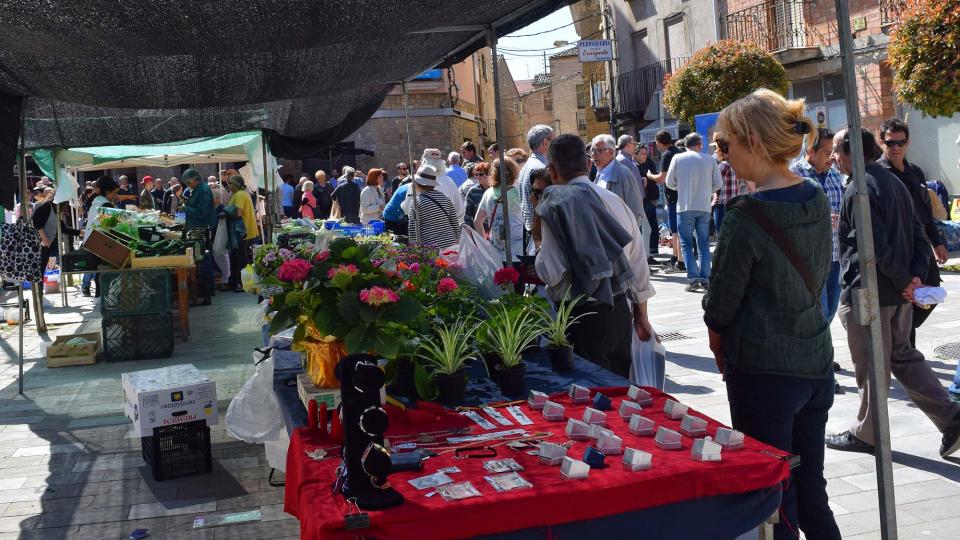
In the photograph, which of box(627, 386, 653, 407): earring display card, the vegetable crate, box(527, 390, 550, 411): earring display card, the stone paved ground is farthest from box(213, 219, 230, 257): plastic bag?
box(627, 386, 653, 407): earring display card

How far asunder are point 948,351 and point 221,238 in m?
10.3

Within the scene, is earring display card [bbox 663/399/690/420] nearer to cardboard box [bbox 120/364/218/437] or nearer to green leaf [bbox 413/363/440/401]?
green leaf [bbox 413/363/440/401]

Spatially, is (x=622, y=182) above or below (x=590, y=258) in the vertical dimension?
above

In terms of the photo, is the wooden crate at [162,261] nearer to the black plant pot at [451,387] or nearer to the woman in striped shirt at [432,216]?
the woman in striped shirt at [432,216]

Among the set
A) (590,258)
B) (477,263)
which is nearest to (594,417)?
(590,258)

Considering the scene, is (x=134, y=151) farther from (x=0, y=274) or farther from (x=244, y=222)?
(x=0, y=274)

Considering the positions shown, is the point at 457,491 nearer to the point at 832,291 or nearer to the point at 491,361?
the point at 491,361

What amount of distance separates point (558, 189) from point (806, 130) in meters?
1.63

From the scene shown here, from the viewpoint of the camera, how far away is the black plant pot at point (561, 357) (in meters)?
4.13

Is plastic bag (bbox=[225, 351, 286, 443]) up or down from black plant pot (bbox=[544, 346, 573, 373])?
down

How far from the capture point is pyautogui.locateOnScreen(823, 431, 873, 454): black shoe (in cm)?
498

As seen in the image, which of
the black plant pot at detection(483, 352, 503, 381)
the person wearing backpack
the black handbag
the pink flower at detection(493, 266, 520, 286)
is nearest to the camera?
the black plant pot at detection(483, 352, 503, 381)

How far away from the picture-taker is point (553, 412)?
330cm

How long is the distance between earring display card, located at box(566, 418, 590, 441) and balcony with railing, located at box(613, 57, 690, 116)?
27648 millimetres
